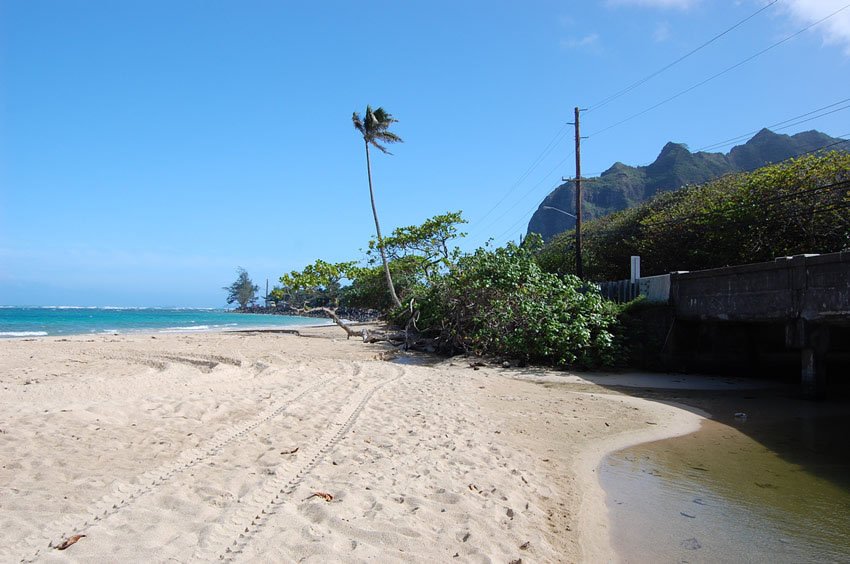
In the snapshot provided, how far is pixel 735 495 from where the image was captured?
18.0ft

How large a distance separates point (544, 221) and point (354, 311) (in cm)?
5897

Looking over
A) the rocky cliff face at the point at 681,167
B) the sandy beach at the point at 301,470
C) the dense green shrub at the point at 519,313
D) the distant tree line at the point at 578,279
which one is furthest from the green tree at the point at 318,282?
the rocky cliff face at the point at 681,167

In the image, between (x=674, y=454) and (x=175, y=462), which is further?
(x=674, y=454)

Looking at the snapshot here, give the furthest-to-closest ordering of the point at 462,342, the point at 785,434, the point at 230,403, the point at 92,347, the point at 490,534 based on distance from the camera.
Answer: the point at 92,347 → the point at 462,342 → the point at 785,434 → the point at 230,403 → the point at 490,534

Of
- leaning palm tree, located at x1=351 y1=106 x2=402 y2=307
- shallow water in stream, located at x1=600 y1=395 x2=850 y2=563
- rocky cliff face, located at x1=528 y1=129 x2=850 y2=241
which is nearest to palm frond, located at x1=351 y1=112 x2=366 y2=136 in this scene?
leaning palm tree, located at x1=351 y1=106 x2=402 y2=307

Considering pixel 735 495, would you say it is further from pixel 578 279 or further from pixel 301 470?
pixel 578 279

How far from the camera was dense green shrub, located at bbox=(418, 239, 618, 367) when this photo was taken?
14.8m

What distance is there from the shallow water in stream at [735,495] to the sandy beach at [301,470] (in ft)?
1.16

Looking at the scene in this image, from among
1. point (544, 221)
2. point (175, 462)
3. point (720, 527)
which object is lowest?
point (720, 527)

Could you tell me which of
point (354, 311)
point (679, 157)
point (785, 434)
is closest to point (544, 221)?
point (679, 157)

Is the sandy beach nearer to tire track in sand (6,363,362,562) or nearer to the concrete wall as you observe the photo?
tire track in sand (6,363,362,562)

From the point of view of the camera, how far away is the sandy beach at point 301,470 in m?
3.44

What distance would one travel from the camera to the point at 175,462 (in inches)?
192

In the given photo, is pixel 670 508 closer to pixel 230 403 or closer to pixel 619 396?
pixel 230 403
